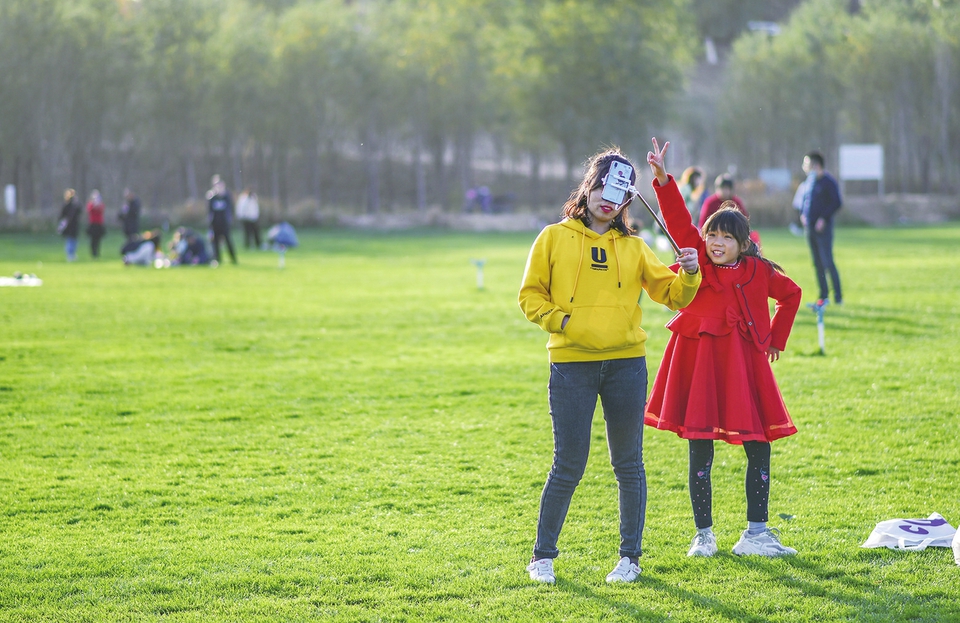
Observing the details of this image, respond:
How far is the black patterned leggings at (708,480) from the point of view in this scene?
542 centimetres

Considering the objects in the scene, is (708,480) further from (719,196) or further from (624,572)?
(719,196)

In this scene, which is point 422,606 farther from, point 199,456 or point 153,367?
point 153,367

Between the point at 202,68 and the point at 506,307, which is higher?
the point at 202,68

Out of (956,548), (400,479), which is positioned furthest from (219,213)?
(956,548)

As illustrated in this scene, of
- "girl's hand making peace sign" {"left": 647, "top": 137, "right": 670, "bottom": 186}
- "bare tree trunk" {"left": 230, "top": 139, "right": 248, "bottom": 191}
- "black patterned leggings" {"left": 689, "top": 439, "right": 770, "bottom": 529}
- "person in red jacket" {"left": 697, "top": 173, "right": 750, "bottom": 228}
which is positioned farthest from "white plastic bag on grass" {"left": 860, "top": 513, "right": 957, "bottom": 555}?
"bare tree trunk" {"left": 230, "top": 139, "right": 248, "bottom": 191}

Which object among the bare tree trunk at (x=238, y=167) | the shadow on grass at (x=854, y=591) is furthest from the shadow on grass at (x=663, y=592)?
the bare tree trunk at (x=238, y=167)

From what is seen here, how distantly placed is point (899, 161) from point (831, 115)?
5.39m

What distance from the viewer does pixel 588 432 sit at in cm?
502

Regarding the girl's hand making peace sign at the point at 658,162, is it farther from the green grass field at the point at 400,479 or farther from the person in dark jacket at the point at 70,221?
the person in dark jacket at the point at 70,221

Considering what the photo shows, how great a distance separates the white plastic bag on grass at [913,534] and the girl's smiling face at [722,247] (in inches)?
64.2

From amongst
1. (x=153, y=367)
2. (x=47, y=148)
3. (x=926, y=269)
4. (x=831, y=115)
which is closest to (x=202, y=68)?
(x=47, y=148)

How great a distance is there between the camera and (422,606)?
4.81 metres

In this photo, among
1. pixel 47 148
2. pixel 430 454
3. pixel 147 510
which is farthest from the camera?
pixel 47 148

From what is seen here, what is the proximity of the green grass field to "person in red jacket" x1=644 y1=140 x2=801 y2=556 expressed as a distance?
34 centimetres
